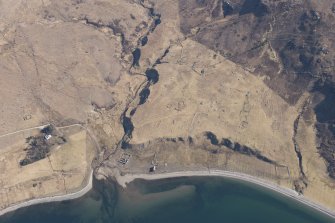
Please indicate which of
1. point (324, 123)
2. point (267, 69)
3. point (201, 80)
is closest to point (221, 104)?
point (201, 80)

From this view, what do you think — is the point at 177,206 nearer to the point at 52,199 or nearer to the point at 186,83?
the point at 52,199

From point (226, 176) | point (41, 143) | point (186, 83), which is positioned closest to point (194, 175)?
point (226, 176)

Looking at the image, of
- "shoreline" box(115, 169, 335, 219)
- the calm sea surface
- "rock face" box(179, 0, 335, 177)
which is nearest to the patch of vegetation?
the calm sea surface

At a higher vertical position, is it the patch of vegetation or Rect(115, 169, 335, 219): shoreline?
Rect(115, 169, 335, 219): shoreline

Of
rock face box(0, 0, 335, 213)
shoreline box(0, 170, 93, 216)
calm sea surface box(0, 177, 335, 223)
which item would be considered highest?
rock face box(0, 0, 335, 213)

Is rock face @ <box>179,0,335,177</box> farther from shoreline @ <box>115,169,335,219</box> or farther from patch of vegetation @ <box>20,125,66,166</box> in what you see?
patch of vegetation @ <box>20,125,66,166</box>

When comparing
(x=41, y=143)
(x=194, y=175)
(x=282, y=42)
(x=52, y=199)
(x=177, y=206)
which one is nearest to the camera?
(x=177, y=206)
